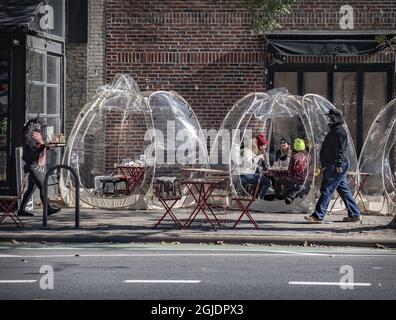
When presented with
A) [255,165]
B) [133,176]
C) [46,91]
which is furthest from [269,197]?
[46,91]

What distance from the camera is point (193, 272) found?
37.5ft

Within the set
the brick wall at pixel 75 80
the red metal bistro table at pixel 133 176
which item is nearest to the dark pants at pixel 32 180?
the red metal bistro table at pixel 133 176

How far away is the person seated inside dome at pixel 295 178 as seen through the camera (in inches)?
674

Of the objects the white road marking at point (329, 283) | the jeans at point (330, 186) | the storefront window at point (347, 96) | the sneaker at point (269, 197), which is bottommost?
the white road marking at point (329, 283)

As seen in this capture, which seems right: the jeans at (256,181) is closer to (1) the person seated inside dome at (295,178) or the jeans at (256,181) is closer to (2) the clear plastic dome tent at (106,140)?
(1) the person seated inside dome at (295,178)

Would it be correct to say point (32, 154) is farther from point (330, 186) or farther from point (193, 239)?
point (330, 186)

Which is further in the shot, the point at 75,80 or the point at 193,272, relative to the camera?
the point at 75,80

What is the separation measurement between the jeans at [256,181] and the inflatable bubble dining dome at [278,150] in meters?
0.02

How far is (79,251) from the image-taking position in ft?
44.0

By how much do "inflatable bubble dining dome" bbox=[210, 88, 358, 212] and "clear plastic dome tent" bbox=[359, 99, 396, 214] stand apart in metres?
0.45

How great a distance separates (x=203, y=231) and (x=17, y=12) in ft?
19.0

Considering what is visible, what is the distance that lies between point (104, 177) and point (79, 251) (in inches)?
217
